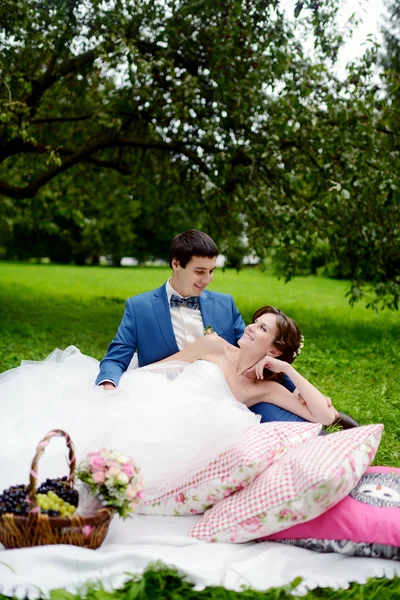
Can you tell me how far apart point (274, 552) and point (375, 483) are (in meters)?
0.69

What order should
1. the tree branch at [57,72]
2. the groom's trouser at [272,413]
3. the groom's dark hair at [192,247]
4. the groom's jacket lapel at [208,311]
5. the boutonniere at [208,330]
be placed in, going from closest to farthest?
the groom's trouser at [272,413]
the groom's dark hair at [192,247]
the boutonniere at [208,330]
the groom's jacket lapel at [208,311]
the tree branch at [57,72]

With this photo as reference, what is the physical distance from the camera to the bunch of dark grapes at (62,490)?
3100 millimetres

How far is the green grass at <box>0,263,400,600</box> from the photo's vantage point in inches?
116

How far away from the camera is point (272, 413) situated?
4.25m

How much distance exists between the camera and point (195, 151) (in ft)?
37.2

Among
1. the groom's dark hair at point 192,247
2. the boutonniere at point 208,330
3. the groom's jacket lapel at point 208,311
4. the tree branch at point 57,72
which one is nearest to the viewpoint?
the groom's dark hair at point 192,247

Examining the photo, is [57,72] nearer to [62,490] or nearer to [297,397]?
[297,397]

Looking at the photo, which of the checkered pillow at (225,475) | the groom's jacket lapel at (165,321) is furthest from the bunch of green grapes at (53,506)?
the groom's jacket lapel at (165,321)

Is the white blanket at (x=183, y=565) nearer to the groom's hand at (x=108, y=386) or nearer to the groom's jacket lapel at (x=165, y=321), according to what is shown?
the groom's hand at (x=108, y=386)

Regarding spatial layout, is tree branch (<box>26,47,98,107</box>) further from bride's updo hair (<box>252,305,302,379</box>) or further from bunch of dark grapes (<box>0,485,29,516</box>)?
bunch of dark grapes (<box>0,485,29,516</box>)

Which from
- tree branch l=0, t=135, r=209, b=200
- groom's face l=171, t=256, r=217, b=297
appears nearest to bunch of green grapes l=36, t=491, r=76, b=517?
groom's face l=171, t=256, r=217, b=297

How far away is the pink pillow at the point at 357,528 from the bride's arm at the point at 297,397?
2.56 ft

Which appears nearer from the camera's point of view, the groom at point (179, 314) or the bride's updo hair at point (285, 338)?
the bride's updo hair at point (285, 338)

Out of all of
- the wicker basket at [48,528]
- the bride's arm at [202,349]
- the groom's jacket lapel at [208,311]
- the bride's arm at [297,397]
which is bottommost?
the wicker basket at [48,528]
